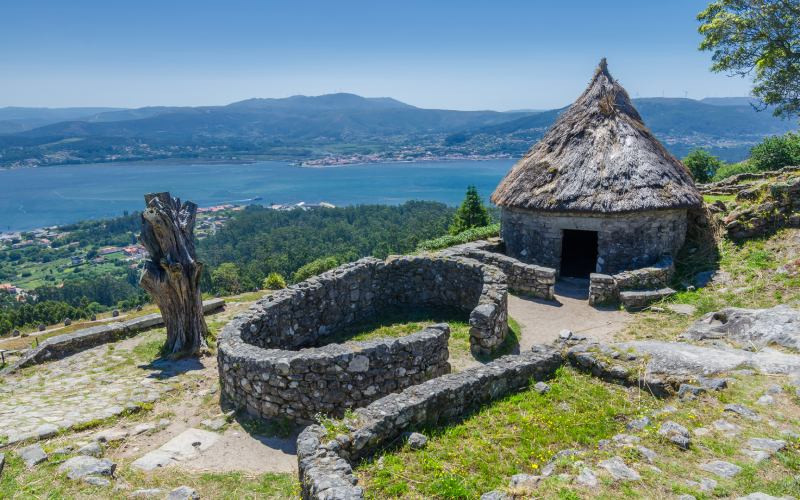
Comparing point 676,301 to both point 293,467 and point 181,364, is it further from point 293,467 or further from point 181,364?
point 181,364

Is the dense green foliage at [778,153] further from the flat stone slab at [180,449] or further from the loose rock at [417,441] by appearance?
the flat stone slab at [180,449]

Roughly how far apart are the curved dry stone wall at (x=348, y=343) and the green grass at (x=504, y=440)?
1.77m

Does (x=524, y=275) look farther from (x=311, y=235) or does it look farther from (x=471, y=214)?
(x=311, y=235)

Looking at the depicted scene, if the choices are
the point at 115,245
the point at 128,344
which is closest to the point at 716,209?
the point at 128,344

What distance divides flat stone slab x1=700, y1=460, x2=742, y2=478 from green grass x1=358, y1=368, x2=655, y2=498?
1.29m

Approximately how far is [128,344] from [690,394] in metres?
12.2

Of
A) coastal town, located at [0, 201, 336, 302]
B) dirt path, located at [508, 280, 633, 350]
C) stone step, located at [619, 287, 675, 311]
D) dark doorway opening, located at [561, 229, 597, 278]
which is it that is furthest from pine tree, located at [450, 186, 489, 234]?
coastal town, located at [0, 201, 336, 302]

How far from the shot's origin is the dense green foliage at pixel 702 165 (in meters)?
27.6

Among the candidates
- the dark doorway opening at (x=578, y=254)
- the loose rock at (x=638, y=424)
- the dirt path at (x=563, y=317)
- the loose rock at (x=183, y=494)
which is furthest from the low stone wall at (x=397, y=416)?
the dark doorway opening at (x=578, y=254)

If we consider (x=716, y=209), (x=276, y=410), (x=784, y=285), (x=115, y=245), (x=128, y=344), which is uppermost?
(x=716, y=209)

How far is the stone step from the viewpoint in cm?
1177

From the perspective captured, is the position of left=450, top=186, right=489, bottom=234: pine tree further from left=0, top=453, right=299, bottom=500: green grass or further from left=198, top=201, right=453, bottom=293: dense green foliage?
left=198, top=201, right=453, bottom=293: dense green foliage

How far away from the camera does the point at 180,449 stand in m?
7.05

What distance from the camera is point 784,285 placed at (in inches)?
419
